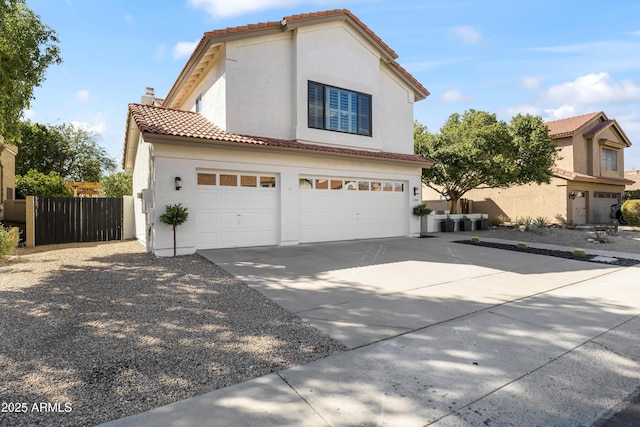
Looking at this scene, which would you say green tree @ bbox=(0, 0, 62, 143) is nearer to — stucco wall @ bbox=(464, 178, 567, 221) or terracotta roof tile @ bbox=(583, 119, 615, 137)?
stucco wall @ bbox=(464, 178, 567, 221)

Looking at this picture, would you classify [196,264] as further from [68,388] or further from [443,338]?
[443,338]

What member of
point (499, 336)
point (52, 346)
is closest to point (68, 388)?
point (52, 346)

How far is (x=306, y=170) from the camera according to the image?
36.7 feet

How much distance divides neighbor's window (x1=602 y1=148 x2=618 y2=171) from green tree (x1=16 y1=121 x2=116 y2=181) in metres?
40.7

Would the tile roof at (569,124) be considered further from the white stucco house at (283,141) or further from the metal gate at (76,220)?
the metal gate at (76,220)

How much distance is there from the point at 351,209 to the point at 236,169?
4662 mm

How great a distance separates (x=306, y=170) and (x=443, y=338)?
8180 millimetres

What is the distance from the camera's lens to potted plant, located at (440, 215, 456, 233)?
16.6m

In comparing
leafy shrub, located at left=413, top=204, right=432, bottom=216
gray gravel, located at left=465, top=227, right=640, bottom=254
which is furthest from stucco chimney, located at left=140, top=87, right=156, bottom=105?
gray gravel, located at left=465, top=227, right=640, bottom=254

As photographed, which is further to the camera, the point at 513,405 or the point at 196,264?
the point at 196,264

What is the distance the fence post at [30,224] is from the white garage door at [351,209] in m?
9.36

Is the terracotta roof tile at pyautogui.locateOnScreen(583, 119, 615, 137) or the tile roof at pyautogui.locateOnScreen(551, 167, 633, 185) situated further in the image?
the terracotta roof tile at pyautogui.locateOnScreen(583, 119, 615, 137)

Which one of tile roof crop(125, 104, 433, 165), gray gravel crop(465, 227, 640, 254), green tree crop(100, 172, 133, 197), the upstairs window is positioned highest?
the upstairs window

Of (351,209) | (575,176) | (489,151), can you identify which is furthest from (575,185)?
(351,209)
